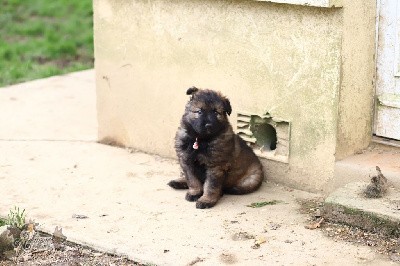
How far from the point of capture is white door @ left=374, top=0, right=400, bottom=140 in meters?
6.78

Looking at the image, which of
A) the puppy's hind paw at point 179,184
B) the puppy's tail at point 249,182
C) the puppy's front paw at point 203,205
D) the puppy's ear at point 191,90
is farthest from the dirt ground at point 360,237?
the puppy's ear at point 191,90

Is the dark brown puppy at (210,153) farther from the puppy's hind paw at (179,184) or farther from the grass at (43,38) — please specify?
the grass at (43,38)

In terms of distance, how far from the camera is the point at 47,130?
348 inches

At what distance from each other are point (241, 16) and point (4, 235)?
2.70 meters

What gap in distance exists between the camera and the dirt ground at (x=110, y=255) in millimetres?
5742

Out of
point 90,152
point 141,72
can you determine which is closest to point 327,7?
point 141,72

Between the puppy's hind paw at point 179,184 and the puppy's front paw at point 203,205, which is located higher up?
the puppy's hind paw at point 179,184

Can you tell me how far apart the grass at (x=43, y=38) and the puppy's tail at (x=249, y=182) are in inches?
185

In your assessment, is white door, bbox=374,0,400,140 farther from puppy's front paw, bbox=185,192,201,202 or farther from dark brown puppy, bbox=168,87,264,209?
puppy's front paw, bbox=185,192,201,202

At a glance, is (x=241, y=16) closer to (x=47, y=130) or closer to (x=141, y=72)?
(x=141, y=72)

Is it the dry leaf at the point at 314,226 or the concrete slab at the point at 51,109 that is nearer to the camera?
the dry leaf at the point at 314,226

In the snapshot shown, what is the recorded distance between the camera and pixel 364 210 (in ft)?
19.9

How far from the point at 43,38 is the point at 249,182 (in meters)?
6.87

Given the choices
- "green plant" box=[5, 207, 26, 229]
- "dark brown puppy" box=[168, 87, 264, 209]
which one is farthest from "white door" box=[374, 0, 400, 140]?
"green plant" box=[5, 207, 26, 229]
